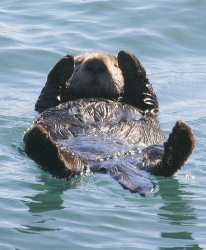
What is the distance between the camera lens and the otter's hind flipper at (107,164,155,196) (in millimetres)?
6180

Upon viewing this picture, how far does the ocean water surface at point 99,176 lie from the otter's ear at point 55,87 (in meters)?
0.31

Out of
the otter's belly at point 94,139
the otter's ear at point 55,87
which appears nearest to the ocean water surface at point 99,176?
the otter's belly at point 94,139

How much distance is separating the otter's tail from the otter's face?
154cm

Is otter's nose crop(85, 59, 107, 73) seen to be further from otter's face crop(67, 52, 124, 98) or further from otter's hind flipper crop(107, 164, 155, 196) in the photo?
otter's hind flipper crop(107, 164, 155, 196)

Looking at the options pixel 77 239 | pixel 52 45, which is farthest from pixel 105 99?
pixel 52 45

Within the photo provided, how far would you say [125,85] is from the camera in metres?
8.06

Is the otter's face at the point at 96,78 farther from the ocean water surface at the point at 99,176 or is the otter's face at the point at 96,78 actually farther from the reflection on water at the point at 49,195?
the reflection on water at the point at 49,195

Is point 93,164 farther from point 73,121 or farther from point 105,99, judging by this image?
point 105,99

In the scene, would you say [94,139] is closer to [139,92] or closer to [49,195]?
[49,195]

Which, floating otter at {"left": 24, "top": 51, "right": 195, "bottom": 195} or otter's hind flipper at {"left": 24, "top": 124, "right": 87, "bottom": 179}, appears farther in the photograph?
floating otter at {"left": 24, "top": 51, "right": 195, "bottom": 195}

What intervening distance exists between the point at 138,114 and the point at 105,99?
0.32 meters

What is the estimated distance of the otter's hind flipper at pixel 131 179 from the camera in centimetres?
618

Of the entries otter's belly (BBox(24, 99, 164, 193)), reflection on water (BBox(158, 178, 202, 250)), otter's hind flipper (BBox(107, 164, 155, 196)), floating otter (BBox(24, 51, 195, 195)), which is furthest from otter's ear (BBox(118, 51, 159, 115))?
otter's hind flipper (BBox(107, 164, 155, 196))

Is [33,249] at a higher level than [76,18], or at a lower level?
lower
